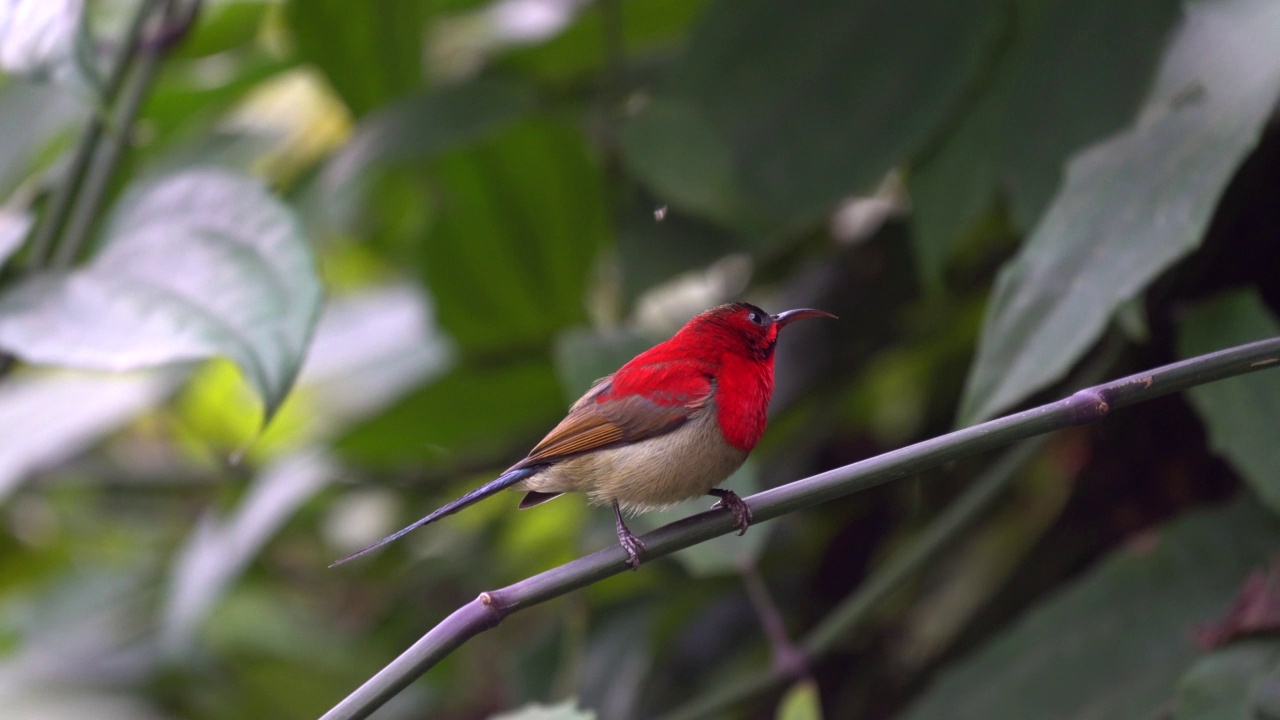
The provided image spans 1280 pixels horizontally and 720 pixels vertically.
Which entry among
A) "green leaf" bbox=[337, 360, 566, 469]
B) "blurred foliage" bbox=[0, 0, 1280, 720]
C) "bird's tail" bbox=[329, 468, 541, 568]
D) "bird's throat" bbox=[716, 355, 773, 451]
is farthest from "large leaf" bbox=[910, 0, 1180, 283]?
"green leaf" bbox=[337, 360, 566, 469]

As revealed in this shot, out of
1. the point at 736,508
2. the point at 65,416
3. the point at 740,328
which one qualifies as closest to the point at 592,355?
the point at 740,328

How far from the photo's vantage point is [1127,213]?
1.88 m

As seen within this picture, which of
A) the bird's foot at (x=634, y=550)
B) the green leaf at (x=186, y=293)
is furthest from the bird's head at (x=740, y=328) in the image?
the green leaf at (x=186, y=293)

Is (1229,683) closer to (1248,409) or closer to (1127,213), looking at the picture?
(1248,409)

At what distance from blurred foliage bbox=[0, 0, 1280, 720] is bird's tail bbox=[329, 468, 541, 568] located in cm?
37

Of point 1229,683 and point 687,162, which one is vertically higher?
point 687,162

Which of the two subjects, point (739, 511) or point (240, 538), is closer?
point (739, 511)

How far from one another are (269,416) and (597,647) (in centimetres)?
140

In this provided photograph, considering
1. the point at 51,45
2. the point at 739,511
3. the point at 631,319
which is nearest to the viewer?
the point at 739,511

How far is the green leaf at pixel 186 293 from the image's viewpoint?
2.00 meters

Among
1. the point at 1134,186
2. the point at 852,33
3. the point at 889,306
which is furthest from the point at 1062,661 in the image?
the point at 852,33

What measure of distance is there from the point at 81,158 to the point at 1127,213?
2101 millimetres

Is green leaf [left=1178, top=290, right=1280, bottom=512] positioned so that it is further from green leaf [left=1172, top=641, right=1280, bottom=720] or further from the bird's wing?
the bird's wing

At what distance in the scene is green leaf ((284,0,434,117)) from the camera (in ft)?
10.7
